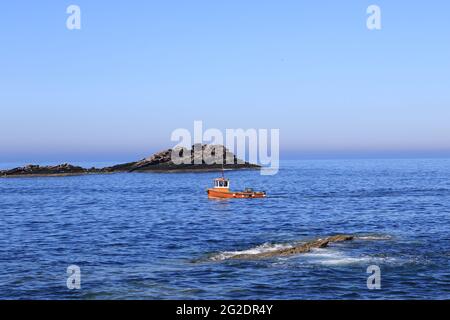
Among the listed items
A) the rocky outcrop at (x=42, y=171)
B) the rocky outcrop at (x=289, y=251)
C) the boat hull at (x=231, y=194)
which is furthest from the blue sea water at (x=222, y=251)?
the rocky outcrop at (x=42, y=171)

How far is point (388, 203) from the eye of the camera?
7800 centimetres

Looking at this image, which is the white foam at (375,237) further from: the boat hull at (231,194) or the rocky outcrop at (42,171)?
the rocky outcrop at (42,171)

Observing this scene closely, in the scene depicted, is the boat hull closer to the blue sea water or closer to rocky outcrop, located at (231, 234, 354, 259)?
the blue sea water

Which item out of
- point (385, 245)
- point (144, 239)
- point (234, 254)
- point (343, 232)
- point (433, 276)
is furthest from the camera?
point (343, 232)

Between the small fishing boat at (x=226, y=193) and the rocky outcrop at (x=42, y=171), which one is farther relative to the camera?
the rocky outcrop at (x=42, y=171)

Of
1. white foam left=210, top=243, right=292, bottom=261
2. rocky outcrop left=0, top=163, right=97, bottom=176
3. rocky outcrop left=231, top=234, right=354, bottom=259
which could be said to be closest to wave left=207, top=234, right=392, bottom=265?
white foam left=210, top=243, right=292, bottom=261

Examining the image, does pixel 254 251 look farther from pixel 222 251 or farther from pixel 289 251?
pixel 289 251

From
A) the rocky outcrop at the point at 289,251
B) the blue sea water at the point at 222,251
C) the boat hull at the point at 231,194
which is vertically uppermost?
the boat hull at the point at 231,194

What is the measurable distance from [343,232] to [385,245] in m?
10.1

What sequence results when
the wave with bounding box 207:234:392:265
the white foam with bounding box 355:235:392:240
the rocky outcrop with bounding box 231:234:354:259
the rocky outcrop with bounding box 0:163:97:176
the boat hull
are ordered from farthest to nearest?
the rocky outcrop with bounding box 0:163:97:176
the boat hull
the white foam with bounding box 355:235:392:240
the rocky outcrop with bounding box 231:234:354:259
the wave with bounding box 207:234:392:265

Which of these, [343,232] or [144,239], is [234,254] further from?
[343,232]

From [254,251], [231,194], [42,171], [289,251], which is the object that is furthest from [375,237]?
[42,171]
